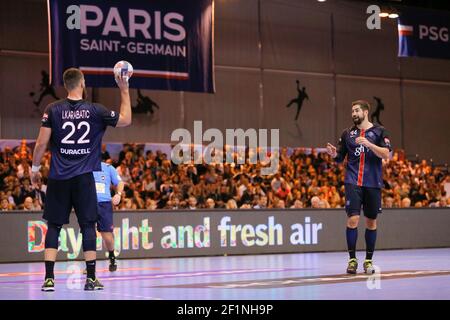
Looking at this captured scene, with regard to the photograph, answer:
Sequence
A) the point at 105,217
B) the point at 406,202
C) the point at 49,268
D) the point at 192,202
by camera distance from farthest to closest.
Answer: the point at 406,202 → the point at 192,202 → the point at 105,217 → the point at 49,268

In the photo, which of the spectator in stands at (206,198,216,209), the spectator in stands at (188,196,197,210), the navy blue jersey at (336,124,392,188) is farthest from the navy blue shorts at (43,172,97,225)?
the spectator in stands at (206,198,216,209)

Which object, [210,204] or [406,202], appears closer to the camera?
[210,204]

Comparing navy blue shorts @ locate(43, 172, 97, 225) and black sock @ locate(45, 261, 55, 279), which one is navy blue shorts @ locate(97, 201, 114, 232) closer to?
black sock @ locate(45, 261, 55, 279)

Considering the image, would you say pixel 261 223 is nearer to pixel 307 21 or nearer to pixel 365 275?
pixel 365 275

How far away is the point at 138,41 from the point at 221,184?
4329 mm

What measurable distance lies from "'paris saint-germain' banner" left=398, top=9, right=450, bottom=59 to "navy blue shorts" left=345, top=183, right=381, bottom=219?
12.3 m

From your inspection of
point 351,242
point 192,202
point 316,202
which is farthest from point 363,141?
point 316,202

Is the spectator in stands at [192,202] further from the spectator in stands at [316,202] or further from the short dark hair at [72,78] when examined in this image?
the short dark hair at [72,78]

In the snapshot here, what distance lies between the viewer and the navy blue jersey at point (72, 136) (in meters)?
9.76

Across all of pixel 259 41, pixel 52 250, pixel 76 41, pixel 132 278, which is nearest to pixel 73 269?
pixel 132 278

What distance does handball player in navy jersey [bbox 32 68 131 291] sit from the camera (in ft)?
32.0

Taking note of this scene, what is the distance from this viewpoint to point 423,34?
2480 centimetres

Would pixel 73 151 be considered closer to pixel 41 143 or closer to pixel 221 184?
pixel 41 143

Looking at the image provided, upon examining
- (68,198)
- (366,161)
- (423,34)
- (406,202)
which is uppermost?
(423,34)
